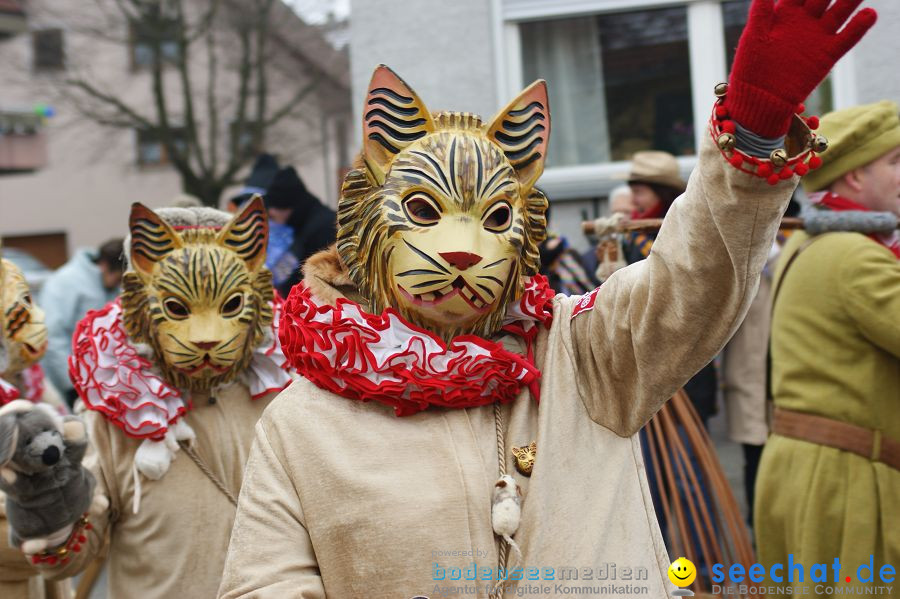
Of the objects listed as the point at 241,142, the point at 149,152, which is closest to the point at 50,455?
the point at 241,142

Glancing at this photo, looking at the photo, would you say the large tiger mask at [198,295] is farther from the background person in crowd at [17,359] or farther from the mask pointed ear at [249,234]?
the background person in crowd at [17,359]

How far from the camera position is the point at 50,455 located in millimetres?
2910

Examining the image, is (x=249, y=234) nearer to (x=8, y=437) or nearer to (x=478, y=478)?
(x=8, y=437)

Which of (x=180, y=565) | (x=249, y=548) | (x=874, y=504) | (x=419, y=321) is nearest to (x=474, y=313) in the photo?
(x=419, y=321)

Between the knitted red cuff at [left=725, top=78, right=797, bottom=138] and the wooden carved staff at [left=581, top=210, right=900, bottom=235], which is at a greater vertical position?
the knitted red cuff at [left=725, top=78, right=797, bottom=138]

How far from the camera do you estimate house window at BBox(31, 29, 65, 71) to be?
21672 millimetres

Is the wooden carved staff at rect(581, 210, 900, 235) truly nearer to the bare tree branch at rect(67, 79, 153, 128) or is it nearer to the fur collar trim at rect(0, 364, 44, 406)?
the fur collar trim at rect(0, 364, 44, 406)

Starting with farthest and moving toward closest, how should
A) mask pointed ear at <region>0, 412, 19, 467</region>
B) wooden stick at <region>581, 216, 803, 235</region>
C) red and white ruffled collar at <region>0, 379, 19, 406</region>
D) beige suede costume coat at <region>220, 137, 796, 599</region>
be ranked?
wooden stick at <region>581, 216, 803, 235</region>, red and white ruffled collar at <region>0, 379, 19, 406</region>, mask pointed ear at <region>0, 412, 19, 467</region>, beige suede costume coat at <region>220, 137, 796, 599</region>

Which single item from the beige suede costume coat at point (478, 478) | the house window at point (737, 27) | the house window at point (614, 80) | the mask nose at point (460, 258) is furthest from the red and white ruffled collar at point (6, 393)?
the house window at point (737, 27)

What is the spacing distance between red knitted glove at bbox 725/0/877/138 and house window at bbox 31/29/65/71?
21.2 m

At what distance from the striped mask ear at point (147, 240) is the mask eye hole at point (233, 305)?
0.26 meters

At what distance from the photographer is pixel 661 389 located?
227 cm

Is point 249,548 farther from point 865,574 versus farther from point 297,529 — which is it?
point 865,574

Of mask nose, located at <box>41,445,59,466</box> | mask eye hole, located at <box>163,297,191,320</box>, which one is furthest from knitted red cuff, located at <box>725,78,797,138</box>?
mask eye hole, located at <box>163,297,191,320</box>
